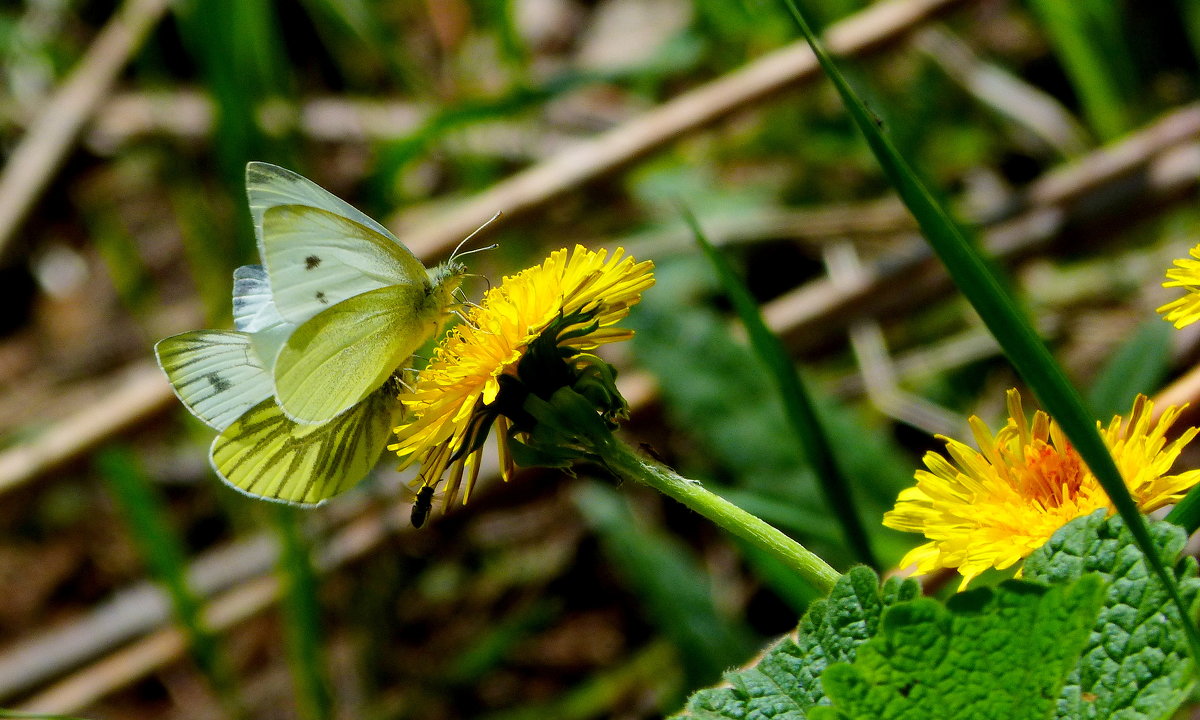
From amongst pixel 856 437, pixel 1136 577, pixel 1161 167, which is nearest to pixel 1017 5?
pixel 1161 167

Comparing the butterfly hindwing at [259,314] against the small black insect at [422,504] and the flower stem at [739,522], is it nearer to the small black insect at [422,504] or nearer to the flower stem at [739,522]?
the small black insect at [422,504]

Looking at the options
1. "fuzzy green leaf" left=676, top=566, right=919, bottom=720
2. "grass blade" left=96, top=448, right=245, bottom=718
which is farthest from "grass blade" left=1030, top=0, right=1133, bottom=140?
"grass blade" left=96, top=448, right=245, bottom=718

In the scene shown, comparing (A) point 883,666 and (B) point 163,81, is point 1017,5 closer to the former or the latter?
(B) point 163,81

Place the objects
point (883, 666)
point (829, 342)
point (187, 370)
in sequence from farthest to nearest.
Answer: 1. point (829, 342)
2. point (187, 370)
3. point (883, 666)

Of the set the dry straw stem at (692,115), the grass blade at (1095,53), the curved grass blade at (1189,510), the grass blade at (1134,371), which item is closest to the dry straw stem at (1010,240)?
the grass blade at (1095,53)

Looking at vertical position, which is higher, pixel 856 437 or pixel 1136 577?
pixel 856 437

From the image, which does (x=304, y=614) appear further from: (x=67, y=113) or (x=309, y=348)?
(x=67, y=113)
